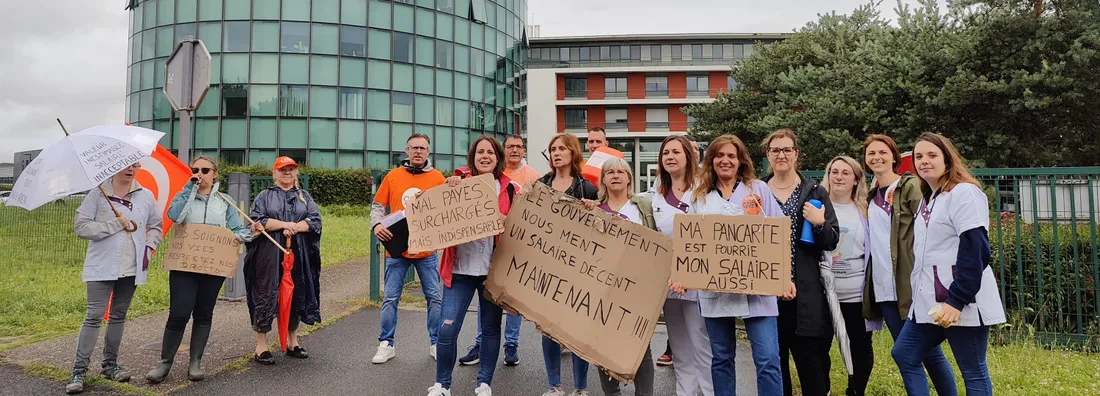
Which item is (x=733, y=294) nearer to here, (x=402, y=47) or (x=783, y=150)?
(x=783, y=150)

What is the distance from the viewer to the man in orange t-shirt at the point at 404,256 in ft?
17.0

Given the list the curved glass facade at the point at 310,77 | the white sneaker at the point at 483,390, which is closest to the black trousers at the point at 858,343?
the white sneaker at the point at 483,390

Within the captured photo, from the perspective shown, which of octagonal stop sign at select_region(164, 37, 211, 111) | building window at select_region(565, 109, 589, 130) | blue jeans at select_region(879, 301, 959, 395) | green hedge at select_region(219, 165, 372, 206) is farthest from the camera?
building window at select_region(565, 109, 589, 130)

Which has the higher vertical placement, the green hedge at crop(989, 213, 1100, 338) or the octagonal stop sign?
the octagonal stop sign

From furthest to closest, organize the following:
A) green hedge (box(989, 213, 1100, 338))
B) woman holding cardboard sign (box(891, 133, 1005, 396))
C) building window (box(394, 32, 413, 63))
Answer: building window (box(394, 32, 413, 63))
green hedge (box(989, 213, 1100, 338))
woman holding cardboard sign (box(891, 133, 1005, 396))

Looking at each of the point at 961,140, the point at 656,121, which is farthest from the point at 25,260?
the point at 656,121

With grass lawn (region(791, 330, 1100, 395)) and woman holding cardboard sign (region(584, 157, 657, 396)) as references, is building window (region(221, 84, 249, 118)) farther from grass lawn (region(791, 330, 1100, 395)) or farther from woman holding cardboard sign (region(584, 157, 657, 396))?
grass lawn (region(791, 330, 1100, 395))

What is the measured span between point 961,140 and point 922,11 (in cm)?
311

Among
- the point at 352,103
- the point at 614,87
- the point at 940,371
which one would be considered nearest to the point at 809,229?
the point at 940,371

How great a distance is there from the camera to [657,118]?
159 ft

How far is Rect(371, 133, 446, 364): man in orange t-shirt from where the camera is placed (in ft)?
17.0

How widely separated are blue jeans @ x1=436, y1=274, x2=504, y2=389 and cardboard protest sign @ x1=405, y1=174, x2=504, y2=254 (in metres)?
0.33

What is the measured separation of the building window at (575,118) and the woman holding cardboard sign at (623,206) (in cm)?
4500

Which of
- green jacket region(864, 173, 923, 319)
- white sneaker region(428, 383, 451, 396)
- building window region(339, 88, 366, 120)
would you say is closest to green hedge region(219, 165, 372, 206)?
building window region(339, 88, 366, 120)
